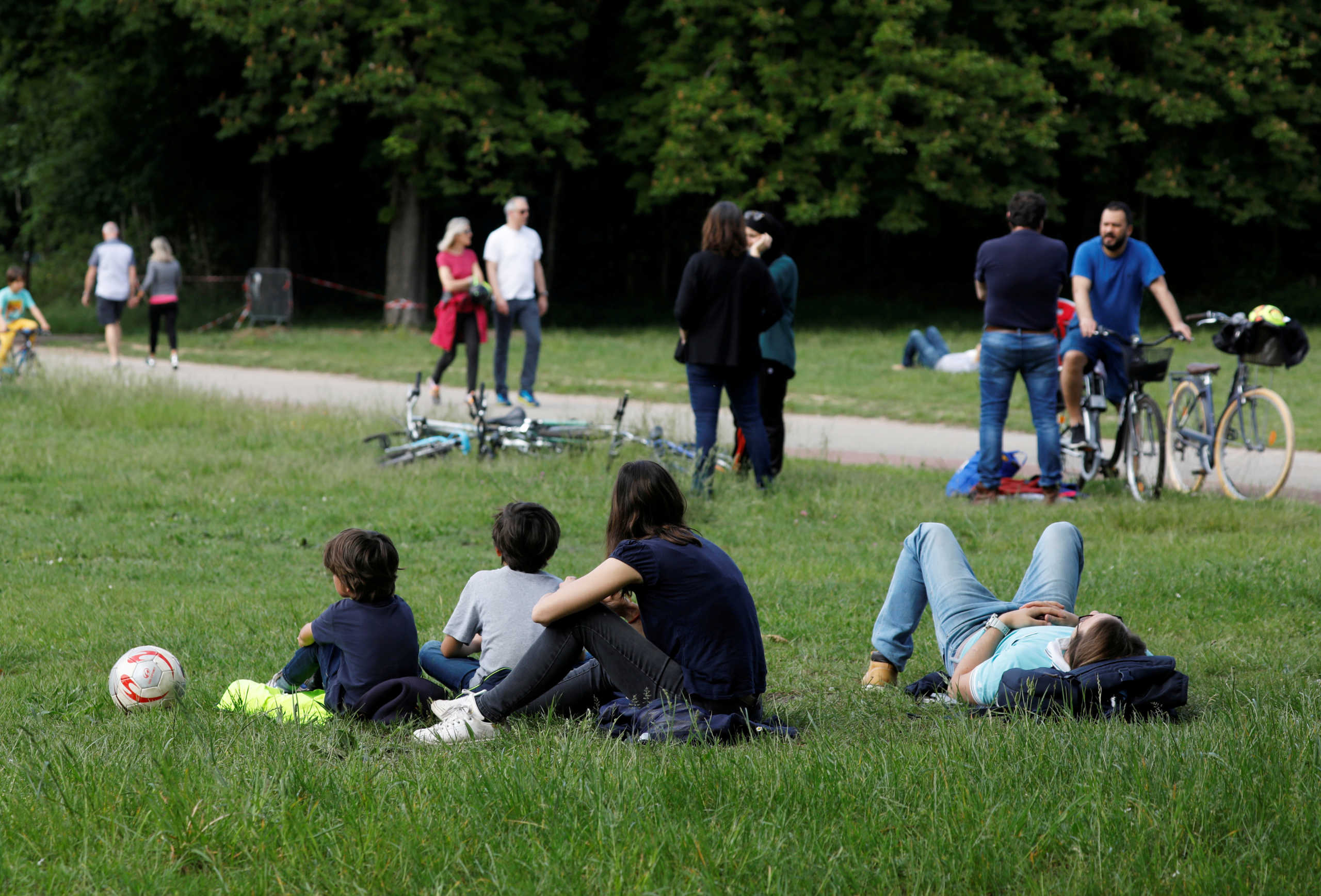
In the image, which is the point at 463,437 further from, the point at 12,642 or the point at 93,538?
the point at 12,642

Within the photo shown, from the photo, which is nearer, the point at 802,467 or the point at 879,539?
the point at 879,539

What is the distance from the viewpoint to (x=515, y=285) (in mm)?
15328

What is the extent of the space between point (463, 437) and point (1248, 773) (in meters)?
8.57

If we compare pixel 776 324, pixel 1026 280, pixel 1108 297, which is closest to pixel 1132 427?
pixel 1108 297

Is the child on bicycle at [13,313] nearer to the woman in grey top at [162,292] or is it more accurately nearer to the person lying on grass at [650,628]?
the woman in grey top at [162,292]

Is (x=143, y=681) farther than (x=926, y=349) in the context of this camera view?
No

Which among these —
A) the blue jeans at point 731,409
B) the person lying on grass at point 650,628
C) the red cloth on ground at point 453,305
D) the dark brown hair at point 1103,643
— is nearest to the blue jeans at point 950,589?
the dark brown hair at point 1103,643

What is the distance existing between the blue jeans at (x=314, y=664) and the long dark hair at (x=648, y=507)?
1.23m

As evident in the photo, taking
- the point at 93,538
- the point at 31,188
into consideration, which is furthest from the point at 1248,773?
the point at 31,188

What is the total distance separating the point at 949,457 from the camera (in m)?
12.4

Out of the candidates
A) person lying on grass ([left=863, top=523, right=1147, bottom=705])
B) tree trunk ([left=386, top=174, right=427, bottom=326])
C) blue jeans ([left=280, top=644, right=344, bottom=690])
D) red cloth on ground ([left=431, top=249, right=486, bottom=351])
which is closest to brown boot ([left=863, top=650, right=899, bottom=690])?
person lying on grass ([left=863, top=523, right=1147, bottom=705])

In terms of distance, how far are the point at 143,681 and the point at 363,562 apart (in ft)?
3.05

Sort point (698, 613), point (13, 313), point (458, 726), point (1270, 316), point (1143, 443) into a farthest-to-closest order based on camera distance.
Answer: point (13, 313), point (1143, 443), point (1270, 316), point (458, 726), point (698, 613)

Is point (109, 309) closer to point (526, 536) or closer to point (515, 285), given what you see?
point (515, 285)
